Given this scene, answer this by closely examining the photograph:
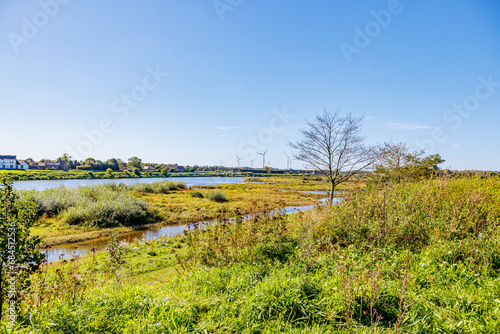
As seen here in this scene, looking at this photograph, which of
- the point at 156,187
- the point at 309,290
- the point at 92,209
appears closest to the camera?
the point at 309,290

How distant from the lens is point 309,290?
3857mm

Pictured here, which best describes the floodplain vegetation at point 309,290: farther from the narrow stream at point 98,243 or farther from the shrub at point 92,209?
the shrub at point 92,209

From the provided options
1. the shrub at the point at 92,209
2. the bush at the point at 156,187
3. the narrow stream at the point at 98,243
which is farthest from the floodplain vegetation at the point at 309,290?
the bush at the point at 156,187

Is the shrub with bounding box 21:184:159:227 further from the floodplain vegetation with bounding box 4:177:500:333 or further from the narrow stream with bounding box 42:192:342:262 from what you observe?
the floodplain vegetation with bounding box 4:177:500:333

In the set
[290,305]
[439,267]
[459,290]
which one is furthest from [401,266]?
[290,305]

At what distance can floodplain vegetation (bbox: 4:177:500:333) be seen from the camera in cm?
321

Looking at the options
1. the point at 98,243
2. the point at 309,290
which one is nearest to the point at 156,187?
the point at 98,243

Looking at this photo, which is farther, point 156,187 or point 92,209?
point 156,187

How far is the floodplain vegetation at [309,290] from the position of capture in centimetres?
321

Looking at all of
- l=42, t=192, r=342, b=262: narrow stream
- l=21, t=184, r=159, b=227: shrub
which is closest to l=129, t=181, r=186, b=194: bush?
l=21, t=184, r=159, b=227: shrub

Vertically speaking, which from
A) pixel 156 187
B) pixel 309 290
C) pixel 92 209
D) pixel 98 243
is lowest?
pixel 98 243

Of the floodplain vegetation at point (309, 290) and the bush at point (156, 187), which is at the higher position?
the floodplain vegetation at point (309, 290)

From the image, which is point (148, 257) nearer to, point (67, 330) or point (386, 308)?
point (67, 330)

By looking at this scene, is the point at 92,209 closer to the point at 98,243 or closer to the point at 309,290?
the point at 98,243
